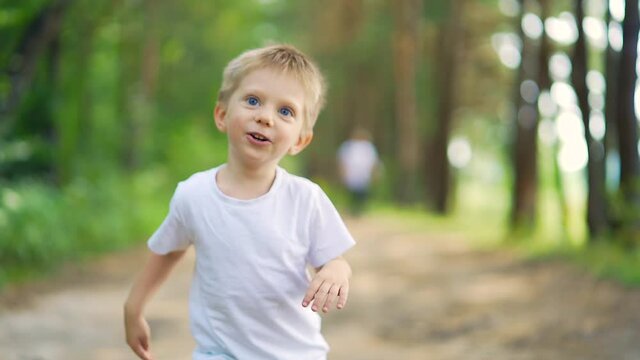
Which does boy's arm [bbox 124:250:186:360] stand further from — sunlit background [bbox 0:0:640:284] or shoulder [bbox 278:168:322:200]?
sunlit background [bbox 0:0:640:284]

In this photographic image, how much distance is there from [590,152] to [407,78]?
14420 millimetres

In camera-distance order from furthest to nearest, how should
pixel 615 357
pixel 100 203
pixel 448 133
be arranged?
pixel 448 133 → pixel 100 203 → pixel 615 357

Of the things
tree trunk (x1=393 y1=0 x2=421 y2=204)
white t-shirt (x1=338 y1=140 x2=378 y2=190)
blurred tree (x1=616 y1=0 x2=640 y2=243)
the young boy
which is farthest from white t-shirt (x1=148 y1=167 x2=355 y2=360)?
tree trunk (x1=393 y1=0 x2=421 y2=204)

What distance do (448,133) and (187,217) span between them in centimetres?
2341

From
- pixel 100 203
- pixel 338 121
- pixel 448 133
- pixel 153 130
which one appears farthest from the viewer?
pixel 338 121

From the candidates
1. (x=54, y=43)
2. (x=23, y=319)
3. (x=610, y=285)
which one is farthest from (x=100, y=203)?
(x=610, y=285)

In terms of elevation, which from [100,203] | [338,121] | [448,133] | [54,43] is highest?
[338,121]

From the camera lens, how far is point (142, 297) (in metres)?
3.20

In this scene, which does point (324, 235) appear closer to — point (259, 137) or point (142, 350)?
point (259, 137)

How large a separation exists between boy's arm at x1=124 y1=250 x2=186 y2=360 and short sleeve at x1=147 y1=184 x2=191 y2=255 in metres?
0.05

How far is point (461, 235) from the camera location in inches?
699

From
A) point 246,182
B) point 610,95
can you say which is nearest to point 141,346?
point 246,182

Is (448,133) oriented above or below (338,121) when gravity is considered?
below

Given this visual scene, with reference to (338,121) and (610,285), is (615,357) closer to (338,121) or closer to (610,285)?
(610,285)
